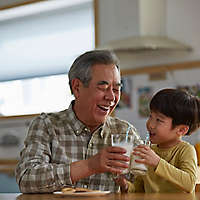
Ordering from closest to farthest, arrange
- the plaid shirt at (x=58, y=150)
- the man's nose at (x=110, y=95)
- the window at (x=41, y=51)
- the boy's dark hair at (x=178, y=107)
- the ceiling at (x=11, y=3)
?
the plaid shirt at (x=58, y=150), the boy's dark hair at (x=178, y=107), the man's nose at (x=110, y=95), the window at (x=41, y=51), the ceiling at (x=11, y=3)

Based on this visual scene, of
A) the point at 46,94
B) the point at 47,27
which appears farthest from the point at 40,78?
the point at 47,27

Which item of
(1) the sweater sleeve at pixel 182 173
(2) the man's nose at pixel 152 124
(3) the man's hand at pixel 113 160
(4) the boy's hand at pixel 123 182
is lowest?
(4) the boy's hand at pixel 123 182

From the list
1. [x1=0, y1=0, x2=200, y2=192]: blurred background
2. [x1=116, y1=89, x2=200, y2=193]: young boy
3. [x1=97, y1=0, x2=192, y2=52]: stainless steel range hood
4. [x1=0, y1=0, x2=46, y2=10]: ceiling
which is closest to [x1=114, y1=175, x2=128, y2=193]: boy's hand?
[x1=116, y1=89, x2=200, y2=193]: young boy

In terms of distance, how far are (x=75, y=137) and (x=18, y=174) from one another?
31cm

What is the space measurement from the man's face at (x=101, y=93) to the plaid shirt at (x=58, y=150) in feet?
0.24

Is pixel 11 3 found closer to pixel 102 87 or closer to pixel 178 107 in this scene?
pixel 102 87

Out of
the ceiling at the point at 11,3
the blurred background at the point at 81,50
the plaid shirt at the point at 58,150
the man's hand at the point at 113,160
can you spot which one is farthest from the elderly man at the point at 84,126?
the ceiling at the point at 11,3

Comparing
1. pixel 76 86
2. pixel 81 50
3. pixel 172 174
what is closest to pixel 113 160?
pixel 172 174

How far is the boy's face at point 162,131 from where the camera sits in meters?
1.75

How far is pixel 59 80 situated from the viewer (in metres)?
4.11

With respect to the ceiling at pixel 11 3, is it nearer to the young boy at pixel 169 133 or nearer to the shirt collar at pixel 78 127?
the shirt collar at pixel 78 127

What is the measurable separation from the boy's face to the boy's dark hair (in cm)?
2

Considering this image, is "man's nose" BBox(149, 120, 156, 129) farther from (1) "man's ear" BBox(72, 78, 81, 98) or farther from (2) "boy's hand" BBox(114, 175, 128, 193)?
(1) "man's ear" BBox(72, 78, 81, 98)

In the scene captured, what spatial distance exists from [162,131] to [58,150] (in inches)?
17.4
